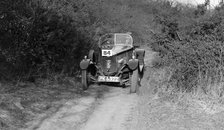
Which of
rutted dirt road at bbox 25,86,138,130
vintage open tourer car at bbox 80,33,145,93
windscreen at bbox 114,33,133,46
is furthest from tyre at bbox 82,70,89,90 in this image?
windscreen at bbox 114,33,133,46

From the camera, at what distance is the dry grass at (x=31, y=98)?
623cm

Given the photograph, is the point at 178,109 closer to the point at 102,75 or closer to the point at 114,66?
the point at 102,75

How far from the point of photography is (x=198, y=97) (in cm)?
730

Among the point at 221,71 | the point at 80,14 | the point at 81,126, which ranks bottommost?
the point at 81,126

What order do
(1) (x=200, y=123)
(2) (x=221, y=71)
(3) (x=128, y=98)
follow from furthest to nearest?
(3) (x=128, y=98), (2) (x=221, y=71), (1) (x=200, y=123)

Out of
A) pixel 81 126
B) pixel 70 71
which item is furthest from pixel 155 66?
pixel 81 126

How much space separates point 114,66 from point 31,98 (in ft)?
12.4

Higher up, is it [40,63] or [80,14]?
[80,14]

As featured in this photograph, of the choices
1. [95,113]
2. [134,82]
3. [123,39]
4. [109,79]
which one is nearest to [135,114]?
[95,113]

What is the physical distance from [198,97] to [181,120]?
1525mm

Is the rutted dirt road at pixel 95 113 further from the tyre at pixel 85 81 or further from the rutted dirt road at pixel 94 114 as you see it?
the tyre at pixel 85 81

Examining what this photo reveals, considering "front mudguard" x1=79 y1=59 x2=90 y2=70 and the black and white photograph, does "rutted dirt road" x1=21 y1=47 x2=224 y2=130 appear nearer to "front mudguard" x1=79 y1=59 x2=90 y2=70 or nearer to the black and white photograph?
the black and white photograph

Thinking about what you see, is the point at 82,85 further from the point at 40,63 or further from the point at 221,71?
the point at 221,71

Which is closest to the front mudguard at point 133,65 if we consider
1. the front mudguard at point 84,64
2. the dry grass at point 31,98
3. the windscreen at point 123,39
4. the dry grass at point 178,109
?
the dry grass at point 178,109
